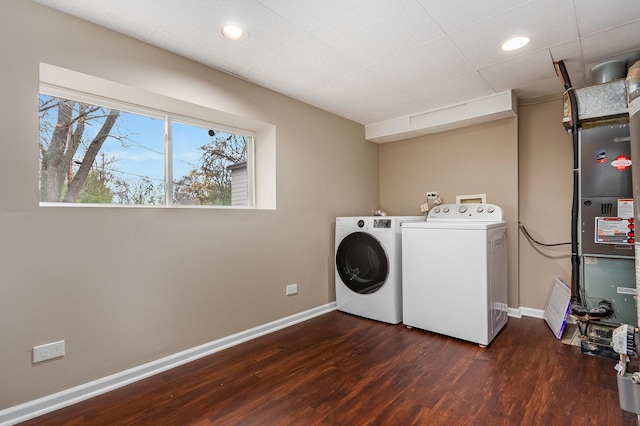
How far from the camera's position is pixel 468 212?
3219 millimetres

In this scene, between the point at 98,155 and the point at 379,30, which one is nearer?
the point at 379,30

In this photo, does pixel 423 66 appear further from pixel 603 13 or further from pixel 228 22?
pixel 228 22

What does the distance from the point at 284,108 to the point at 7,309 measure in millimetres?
2451

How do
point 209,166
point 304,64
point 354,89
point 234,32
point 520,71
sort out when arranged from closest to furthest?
point 234,32, point 304,64, point 520,71, point 209,166, point 354,89

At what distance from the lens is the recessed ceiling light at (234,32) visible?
1909mm

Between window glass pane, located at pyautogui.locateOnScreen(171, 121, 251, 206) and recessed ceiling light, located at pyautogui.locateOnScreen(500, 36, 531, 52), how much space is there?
2254mm

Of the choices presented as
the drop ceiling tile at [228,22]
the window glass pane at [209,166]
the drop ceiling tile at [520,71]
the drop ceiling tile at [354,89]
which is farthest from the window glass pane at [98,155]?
the drop ceiling tile at [520,71]

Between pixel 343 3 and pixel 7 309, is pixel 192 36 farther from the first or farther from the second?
pixel 7 309

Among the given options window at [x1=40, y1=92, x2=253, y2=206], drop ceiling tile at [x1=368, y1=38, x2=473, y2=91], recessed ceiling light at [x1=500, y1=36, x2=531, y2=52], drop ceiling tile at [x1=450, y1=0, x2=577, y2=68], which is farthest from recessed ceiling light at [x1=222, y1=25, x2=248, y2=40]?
recessed ceiling light at [x1=500, y1=36, x2=531, y2=52]

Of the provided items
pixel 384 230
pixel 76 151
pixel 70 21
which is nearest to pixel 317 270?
pixel 384 230

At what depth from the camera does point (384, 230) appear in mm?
3018

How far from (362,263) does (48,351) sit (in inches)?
98.5

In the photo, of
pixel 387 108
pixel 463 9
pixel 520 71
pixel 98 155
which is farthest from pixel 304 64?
pixel 520 71

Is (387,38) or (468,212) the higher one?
(387,38)
